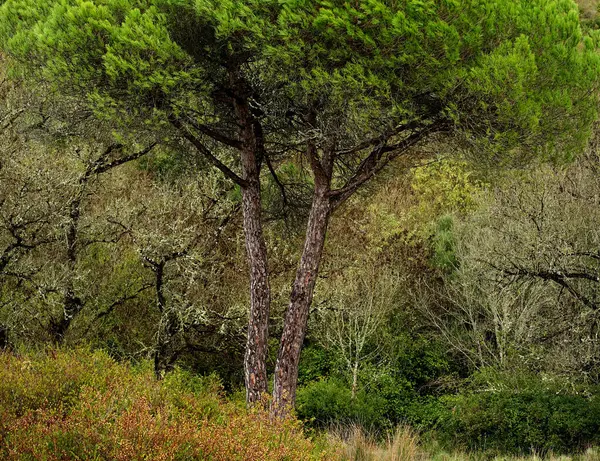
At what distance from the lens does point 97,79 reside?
898 centimetres

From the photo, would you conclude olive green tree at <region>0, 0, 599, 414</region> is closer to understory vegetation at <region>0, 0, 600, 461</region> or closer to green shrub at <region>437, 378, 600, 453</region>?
understory vegetation at <region>0, 0, 600, 461</region>

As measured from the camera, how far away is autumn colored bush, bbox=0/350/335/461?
16.3 feet

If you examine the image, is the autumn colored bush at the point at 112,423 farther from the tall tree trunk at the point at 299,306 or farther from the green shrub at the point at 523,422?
the green shrub at the point at 523,422

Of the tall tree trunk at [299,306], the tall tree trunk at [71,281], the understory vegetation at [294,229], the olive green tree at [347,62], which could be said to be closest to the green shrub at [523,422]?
the understory vegetation at [294,229]

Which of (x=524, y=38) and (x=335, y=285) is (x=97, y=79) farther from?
(x=335, y=285)

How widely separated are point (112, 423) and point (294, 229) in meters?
8.06

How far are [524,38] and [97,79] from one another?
214 inches

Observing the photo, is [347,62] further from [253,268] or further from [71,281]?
[71,281]

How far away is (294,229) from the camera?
43.2ft

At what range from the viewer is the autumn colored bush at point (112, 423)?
4980mm

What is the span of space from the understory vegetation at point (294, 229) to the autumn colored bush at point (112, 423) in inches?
1.1

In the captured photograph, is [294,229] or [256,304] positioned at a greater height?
[294,229]

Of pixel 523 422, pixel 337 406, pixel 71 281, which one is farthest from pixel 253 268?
pixel 523 422

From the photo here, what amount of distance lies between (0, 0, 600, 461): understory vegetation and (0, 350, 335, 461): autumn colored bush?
1.1 inches
